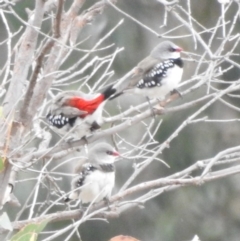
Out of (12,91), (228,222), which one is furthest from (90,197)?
(228,222)

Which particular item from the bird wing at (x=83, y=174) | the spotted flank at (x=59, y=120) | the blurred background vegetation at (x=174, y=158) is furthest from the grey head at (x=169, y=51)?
the blurred background vegetation at (x=174, y=158)

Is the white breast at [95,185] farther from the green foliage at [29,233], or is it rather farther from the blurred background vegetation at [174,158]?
the blurred background vegetation at [174,158]

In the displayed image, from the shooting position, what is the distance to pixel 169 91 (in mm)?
5148

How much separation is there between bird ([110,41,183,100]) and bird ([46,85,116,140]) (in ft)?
1.94

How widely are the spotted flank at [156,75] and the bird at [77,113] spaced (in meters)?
0.77

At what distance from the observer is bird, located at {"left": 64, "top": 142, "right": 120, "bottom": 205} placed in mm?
5043

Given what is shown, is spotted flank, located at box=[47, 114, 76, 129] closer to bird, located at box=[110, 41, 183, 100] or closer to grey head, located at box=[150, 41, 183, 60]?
bird, located at box=[110, 41, 183, 100]

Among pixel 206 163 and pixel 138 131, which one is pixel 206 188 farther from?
pixel 206 163

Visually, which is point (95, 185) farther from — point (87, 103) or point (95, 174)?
point (87, 103)

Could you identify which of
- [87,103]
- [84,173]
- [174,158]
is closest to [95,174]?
[84,173]

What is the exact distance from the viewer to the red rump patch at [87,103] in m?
4.25

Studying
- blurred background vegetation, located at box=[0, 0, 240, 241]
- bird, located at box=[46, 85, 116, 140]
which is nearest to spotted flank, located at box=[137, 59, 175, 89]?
bird, located at box=[46, 85, 116, 140]

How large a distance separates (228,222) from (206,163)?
5.92m

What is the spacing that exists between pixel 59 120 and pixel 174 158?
15.3ft
